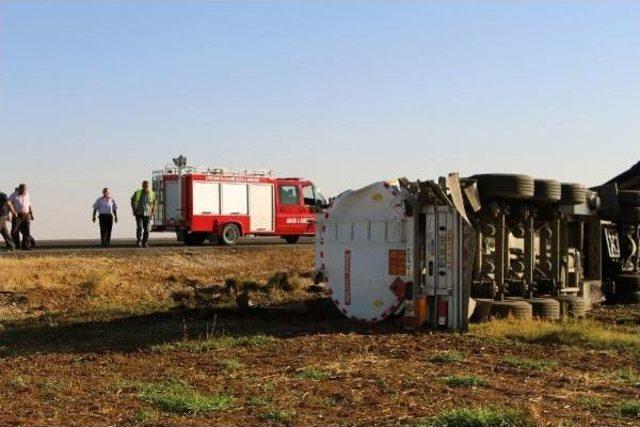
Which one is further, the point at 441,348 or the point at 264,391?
the point at 441,348

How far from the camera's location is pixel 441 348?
36.1ft

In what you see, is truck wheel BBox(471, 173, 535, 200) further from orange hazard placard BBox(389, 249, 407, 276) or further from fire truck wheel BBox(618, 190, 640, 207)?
fire truck wheel BBox(618, 190, 640, 207)

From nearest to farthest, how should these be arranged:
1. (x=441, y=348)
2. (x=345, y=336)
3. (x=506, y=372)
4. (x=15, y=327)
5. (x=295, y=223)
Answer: (x=506, y=372) → (x=441, y=348) → (x=345, y=336) → (x=15, y=327) → (x=295, y=223)

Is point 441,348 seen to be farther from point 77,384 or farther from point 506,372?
point 77,384

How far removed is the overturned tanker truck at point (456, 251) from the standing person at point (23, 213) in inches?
480

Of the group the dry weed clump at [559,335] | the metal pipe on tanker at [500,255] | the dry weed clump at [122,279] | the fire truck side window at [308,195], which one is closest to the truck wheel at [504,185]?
the metal pipe on tanker at [500,255]

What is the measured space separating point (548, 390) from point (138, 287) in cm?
1171

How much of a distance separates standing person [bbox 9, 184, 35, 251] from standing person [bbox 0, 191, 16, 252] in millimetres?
317

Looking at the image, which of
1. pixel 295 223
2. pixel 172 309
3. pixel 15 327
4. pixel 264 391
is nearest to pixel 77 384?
pixel 264 391

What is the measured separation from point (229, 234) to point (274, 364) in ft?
70.6

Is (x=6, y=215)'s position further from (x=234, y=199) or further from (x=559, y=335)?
(x=559, y=335)

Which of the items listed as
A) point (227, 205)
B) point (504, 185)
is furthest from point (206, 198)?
point (504, 185)

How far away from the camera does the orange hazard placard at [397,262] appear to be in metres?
12.9

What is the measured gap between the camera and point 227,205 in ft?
102
